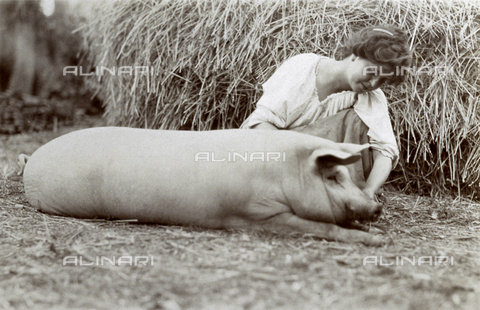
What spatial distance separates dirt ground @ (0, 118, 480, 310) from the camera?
6.69 feet

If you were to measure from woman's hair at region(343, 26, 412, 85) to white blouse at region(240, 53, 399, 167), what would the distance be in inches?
9.6

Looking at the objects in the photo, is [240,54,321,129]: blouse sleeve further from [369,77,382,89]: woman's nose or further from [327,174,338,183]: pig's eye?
[327,174,338,183]: pig's eye

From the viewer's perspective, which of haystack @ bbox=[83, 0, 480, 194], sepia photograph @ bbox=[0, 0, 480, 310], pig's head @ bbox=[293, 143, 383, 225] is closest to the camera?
sepia photograph @ bbox=[0, 0, 480, 310]

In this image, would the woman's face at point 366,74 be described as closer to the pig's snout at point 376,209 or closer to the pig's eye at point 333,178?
the pig's eye at point 333,178

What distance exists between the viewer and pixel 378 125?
3408mm

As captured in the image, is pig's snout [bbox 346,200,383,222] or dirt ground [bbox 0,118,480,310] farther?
pig's snout [bbox 346,200,383,222]

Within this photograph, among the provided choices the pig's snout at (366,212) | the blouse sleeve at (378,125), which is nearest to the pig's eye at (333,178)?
the pig's snout at (366,212)

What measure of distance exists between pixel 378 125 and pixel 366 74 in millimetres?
365

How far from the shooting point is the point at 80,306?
2016mm

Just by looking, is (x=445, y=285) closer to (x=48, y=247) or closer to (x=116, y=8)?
(x=48, y=247)

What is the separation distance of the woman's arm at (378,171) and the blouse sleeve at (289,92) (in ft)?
1.89

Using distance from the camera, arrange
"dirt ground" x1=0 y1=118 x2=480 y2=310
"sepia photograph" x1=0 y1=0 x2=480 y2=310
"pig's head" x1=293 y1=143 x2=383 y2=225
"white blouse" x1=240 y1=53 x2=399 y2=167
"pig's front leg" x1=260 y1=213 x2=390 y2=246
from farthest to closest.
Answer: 1. "white blouse" x1=240 y1=53 x2=399 y2=167
2. "pig's head" x1=293 y1=143 x2=383 y2=225
3. "pig's front leg" x1=260 y1=213 x2=390 y2=246
4. "sepia photograph" x1=0 y1=0 x2=480 y2=310
5. "dirt ground" x1=0 y1=118 x2=480 y2=310

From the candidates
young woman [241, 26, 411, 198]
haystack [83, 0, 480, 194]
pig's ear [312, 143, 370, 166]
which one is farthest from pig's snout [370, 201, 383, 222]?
haystack [83, 0, 480, 194]

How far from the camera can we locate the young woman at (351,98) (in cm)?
323
